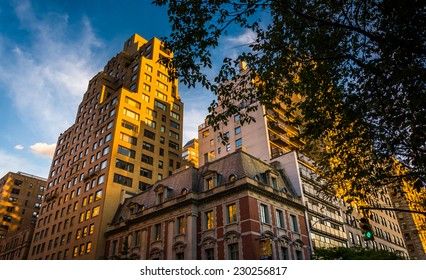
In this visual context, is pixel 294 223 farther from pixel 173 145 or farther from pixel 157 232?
pixel 173 145

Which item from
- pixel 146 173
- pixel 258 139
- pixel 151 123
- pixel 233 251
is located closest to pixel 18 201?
pixel 151 123

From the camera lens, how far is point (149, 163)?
55.6 m

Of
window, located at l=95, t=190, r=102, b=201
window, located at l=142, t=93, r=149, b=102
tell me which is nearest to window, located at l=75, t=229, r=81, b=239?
window, located at l=95, t=190, r=102, b=201

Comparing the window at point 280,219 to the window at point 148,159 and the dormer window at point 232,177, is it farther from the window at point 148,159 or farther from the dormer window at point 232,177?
the window at point 148,159

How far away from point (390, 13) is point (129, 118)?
49911 mm

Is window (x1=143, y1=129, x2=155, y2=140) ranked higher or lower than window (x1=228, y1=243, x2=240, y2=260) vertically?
higher

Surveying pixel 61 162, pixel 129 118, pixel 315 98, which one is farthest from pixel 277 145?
pixel 61 162

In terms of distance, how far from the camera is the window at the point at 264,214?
31.8 m

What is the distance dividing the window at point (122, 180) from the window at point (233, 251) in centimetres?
2490

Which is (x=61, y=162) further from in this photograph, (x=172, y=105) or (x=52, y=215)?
(x=172, y=105)

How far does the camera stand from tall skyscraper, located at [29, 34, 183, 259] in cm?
4775

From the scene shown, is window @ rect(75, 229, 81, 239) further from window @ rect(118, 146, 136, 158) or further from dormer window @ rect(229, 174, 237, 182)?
dormer window @ rect(229, 174, 237, 182)

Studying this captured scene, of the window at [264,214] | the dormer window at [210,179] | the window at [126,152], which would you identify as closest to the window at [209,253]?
the window at [264,214]

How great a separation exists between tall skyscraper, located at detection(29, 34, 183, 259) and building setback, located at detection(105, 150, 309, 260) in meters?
9.03
